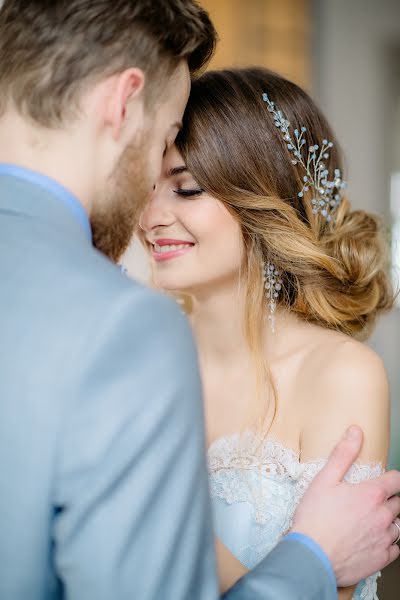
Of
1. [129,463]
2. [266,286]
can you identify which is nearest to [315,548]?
[129,463]

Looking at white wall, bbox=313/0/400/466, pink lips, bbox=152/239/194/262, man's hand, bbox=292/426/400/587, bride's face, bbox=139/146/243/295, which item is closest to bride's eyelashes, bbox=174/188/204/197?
bride's face, bbox=139/146/243/295

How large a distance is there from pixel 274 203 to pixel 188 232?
0.24 meters

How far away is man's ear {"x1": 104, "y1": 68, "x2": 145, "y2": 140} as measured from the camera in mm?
1044

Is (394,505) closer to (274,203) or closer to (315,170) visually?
(274,203)

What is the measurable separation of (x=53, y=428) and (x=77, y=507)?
0.31 ft

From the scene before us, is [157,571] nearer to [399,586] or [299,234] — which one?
[299,234]

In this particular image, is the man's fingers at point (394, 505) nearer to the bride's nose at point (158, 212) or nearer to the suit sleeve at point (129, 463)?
the suit sleeve at point (129, 463)

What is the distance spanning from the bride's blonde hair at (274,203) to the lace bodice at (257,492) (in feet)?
0.95

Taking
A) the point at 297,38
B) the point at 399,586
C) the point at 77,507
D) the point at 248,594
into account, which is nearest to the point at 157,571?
the point at 77,507

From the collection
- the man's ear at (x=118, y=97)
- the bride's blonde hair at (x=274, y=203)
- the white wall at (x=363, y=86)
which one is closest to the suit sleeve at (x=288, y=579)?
the man's ear at (x=118, y=97)

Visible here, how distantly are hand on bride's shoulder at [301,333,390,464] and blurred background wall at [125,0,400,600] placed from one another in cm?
234

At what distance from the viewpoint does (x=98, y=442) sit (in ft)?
2.61

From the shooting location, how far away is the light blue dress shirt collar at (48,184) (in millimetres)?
1004

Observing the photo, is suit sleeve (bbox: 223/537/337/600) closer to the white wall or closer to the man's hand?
the man's hand
